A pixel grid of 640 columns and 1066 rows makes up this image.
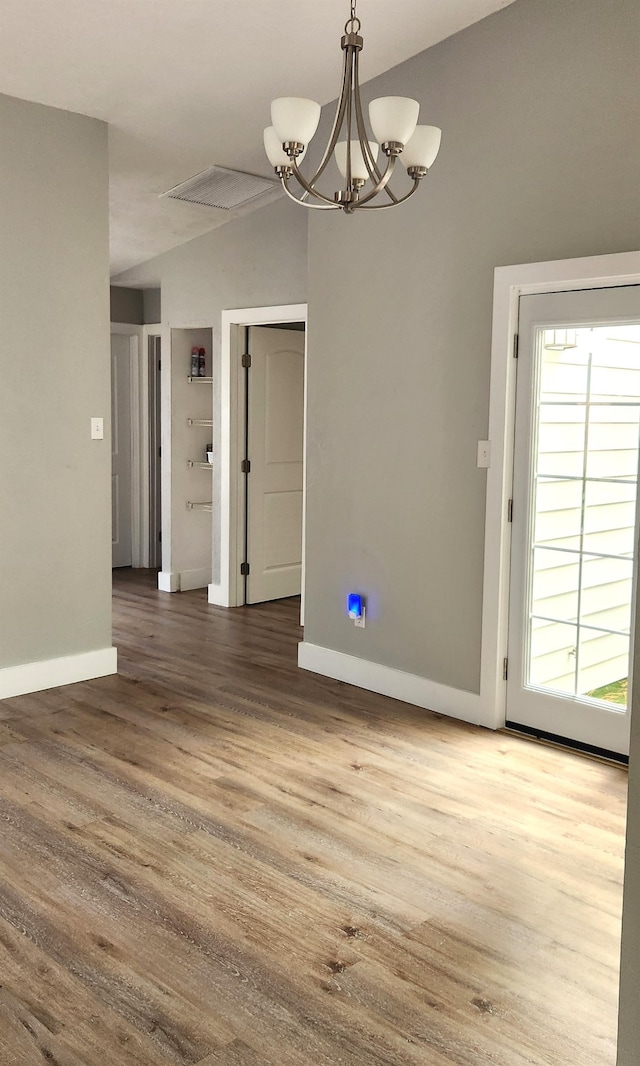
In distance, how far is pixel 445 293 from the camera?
4062 millimetres

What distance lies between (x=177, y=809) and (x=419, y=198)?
2844 mm

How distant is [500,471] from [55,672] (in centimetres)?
240

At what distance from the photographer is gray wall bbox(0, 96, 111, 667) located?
13.9 feet

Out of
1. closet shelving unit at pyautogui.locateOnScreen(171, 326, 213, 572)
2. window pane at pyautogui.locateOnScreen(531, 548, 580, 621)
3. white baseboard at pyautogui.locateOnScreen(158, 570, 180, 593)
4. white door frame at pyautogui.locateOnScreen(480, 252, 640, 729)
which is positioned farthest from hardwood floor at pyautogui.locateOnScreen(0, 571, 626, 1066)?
closet shelving unit at pyautogui.locateOnScreen(171, 326, 213, 572)

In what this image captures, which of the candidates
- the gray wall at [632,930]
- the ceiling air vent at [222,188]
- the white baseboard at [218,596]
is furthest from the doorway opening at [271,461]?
the gray wall at [632,930]

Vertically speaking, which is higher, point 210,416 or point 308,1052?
point 210,416

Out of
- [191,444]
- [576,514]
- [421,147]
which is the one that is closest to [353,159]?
[421,147]

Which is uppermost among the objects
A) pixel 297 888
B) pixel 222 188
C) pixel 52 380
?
pixel 222 188

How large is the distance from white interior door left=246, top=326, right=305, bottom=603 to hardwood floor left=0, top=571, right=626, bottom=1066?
227 cm

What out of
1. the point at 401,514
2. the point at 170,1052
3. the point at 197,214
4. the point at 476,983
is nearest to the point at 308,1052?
the point at 170,1052

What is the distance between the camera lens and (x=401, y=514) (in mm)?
4348

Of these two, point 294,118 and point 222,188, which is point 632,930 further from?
point 222,188

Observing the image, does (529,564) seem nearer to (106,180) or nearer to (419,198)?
(419,198)

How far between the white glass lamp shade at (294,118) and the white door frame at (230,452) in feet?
11.1
